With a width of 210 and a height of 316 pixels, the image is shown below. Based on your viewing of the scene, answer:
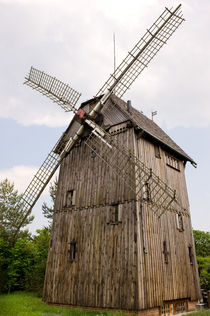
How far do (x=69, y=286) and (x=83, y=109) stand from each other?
11113mm

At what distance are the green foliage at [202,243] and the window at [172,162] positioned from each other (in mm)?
16960

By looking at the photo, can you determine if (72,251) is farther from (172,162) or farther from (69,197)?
(172,162)

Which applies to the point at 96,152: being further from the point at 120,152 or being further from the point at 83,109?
the point at 83,109

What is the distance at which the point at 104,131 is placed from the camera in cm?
1511

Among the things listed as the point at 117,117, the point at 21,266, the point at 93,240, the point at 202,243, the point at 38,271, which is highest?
the point at 117,117

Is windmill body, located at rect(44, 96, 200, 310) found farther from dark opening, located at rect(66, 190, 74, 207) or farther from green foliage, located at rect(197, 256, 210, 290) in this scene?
green foliage, located at rect(197, 256, 210, 290)

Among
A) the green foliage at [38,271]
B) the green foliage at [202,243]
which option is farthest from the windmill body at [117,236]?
the green foliage at [202,243]

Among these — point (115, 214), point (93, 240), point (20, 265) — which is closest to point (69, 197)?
point (93, 240)

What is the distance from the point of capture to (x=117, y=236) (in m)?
12.9

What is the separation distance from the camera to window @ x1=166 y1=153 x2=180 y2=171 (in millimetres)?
17319

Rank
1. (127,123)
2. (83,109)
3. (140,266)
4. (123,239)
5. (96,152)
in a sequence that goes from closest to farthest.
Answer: (140,266) < (123,239) < (127,123) < (96,152) < (83,109)

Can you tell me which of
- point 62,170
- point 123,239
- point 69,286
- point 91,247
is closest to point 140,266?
point 123,239

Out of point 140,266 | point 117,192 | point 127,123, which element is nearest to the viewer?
point 140,266

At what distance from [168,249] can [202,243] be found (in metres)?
19.8
